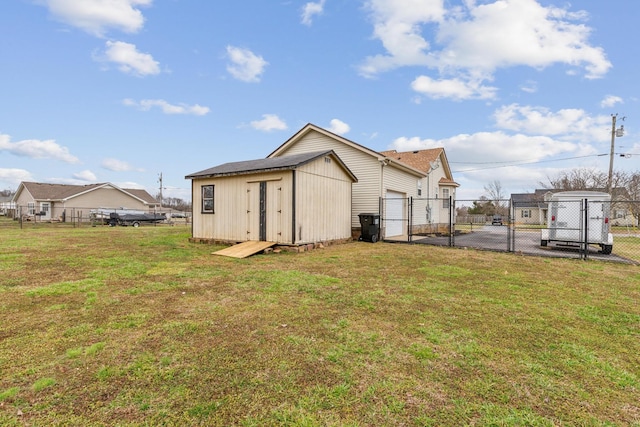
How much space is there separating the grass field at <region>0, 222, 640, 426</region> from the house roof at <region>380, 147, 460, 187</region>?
1314cm

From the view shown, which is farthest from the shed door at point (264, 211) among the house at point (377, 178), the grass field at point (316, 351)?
the house at point (377, 178)

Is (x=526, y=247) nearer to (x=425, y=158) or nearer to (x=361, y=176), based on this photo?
(x=361, y=176)

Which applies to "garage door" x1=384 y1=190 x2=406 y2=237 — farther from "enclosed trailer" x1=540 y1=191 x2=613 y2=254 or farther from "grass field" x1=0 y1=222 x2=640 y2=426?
"grass field" x1=0 y1=222 x2=640 y2=426

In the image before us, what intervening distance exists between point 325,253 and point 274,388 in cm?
708

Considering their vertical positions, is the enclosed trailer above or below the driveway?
above

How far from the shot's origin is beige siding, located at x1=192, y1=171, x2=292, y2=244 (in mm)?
9680

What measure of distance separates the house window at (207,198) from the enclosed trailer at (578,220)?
1205 centimetres

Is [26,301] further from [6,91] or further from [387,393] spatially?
[6,91]

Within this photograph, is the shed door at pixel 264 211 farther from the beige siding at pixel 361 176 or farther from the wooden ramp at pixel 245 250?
the beige siding at pixel 361 176

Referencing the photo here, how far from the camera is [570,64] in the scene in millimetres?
11898

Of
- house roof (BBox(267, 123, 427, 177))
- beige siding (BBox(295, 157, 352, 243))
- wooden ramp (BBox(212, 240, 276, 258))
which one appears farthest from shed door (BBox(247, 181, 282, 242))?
house roof (BBox(267, 123, 427, 177))

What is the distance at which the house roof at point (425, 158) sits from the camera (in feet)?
59.3

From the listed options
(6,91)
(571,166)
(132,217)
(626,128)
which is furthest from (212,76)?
(571,166)

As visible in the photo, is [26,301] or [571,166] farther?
[571,166]
